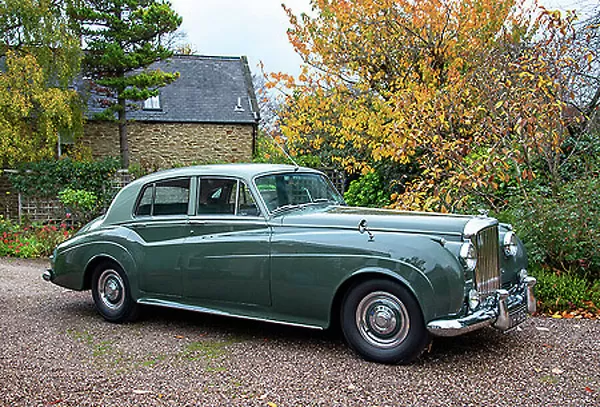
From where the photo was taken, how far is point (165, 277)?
5.77 m

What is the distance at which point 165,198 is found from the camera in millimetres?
6008

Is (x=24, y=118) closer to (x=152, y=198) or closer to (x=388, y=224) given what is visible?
(x=152, y=198)

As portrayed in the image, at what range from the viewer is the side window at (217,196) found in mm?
5551

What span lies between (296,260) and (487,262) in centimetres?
166

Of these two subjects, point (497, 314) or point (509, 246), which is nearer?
point (497, 314)

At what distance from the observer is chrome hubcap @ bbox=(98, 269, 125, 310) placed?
618cm

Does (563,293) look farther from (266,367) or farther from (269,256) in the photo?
(266,367)

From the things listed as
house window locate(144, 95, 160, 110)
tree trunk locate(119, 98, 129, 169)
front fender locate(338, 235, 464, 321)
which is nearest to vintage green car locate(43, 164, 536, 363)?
front fender locate(338, 235, 464, 321)

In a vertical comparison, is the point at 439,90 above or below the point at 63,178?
above

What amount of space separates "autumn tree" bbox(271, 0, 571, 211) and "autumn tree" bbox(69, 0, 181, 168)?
6.68 metres

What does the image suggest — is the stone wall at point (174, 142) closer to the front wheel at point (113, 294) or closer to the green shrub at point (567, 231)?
the front wheel at point (113, 294)

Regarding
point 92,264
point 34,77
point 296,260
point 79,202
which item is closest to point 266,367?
point 296,260

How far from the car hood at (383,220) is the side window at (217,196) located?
0.62m

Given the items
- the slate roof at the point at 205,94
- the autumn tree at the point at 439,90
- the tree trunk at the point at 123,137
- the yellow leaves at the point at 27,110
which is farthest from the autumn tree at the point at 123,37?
the autumn tree at the point at 439,90
